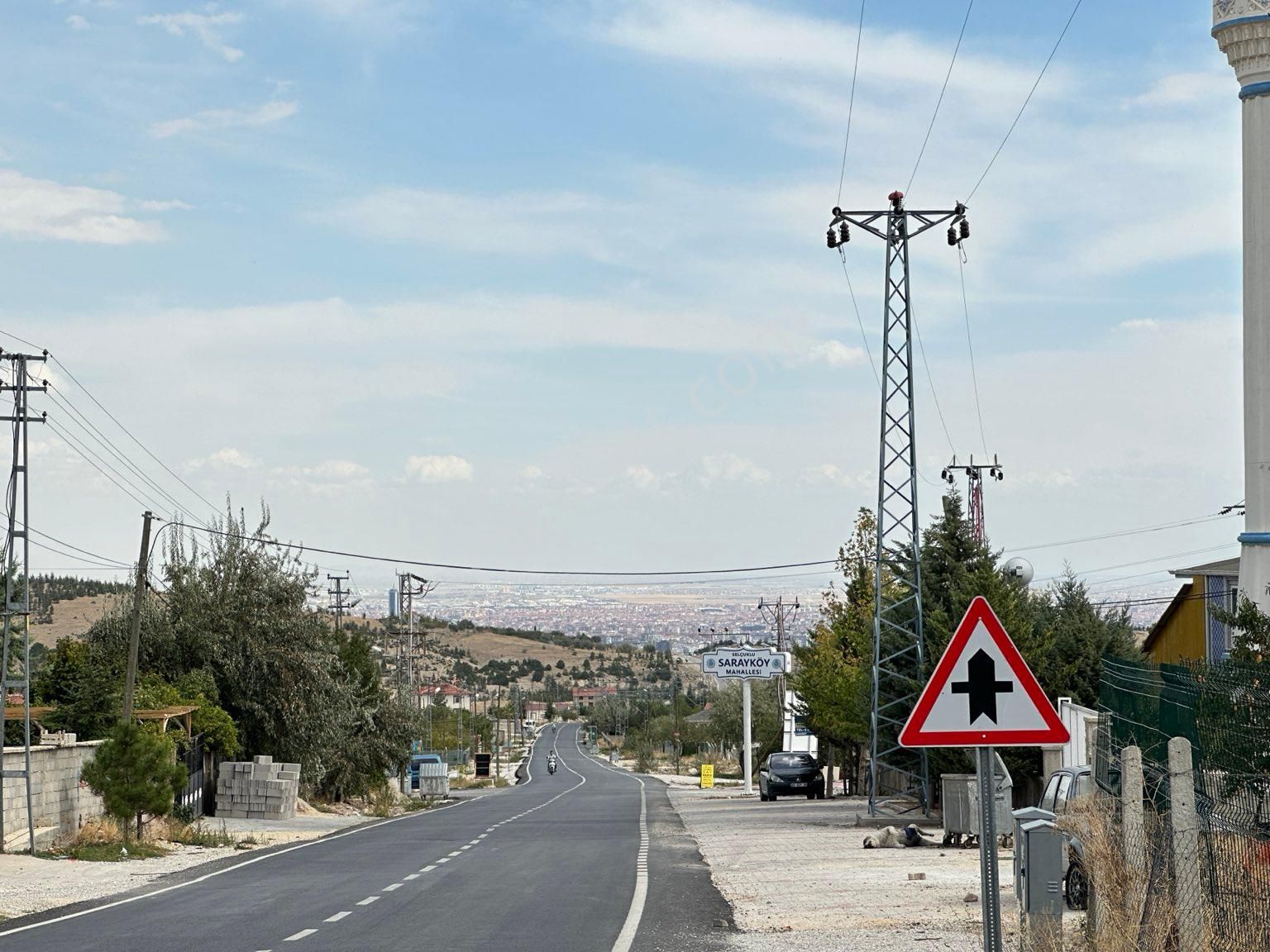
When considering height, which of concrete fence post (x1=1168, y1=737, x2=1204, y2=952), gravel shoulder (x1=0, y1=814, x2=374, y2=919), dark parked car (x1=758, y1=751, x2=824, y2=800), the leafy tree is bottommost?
dark parked car (x1=758, y1=751, x2=824, y2=800)

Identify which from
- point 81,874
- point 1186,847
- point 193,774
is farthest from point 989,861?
point 193,774

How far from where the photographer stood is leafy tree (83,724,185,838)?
29.3m

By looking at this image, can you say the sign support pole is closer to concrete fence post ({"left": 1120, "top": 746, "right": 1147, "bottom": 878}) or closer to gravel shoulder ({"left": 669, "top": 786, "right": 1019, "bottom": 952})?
concrete fence post ({"left": 1120, "top": 746, "right": 1147, "bottom": 878})

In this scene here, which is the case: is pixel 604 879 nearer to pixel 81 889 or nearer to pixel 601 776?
pixel 81 889

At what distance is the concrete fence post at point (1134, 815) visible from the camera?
37.2 feet

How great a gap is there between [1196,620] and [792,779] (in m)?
15.2

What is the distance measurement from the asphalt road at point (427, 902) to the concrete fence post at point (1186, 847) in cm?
541

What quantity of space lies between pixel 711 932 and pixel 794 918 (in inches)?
61.2

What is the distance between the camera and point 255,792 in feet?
142

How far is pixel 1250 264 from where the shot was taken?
26.0 m

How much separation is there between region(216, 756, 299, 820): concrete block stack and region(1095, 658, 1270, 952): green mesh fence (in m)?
33.2

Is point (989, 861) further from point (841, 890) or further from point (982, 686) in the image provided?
point (841, 890)

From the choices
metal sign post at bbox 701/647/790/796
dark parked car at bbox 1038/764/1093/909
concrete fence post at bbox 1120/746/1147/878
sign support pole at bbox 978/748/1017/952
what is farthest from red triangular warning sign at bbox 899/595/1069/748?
metal sign post at bbox 701/647/790/796

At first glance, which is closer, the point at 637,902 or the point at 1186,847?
the point at 1186,847
